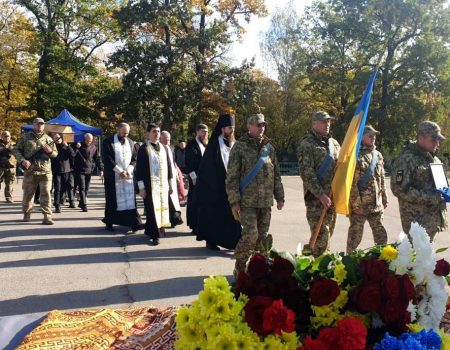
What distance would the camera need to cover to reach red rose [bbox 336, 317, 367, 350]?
2029 mm

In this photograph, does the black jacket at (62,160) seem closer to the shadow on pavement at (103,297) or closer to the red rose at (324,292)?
the shadow on pavement at (103,297)

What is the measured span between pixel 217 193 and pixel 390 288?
5.18 metres

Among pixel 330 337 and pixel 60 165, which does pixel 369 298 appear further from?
pixel 60 165

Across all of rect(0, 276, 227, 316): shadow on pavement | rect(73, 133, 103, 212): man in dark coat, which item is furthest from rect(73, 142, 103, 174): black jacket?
rect(0, 276, 227, 316): shadow on pavement

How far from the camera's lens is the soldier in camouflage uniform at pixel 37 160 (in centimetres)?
1012

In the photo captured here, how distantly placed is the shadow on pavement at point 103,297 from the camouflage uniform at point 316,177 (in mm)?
1531

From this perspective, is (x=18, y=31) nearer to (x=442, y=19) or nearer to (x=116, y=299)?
(x=442, y=19)

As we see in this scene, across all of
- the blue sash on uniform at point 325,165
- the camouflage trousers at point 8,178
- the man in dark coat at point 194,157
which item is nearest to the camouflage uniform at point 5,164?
the camouflage trousers at point 8,178

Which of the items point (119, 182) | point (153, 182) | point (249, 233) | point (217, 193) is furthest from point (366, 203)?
point (119, 182)

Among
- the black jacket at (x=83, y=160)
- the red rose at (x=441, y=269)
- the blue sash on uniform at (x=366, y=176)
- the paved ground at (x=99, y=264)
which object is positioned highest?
the black jacket at (x=83, y=160)

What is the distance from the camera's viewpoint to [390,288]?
2254mm

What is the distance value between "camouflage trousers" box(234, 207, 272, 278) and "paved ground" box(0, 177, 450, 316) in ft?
2.11

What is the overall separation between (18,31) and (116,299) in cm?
3475

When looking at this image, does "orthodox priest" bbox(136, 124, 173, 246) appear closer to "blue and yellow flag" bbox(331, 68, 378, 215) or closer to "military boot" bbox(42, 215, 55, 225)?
"military boot" bbox(42, 215, 55, 225)
